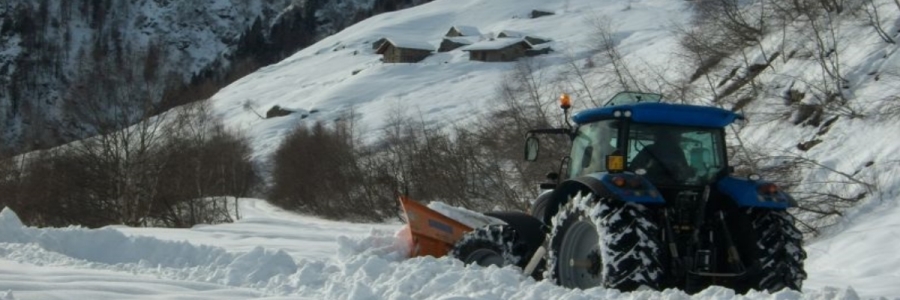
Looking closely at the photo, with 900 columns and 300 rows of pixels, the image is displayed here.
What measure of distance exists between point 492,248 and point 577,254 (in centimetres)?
138

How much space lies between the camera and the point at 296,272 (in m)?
8.59

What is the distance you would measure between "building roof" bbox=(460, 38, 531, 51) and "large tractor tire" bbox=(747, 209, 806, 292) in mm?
60319

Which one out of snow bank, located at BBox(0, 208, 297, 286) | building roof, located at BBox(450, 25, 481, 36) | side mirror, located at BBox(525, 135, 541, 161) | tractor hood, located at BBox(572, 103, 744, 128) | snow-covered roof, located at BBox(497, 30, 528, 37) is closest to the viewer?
tractor hood, located at BBox(572, 103, 744, 128)

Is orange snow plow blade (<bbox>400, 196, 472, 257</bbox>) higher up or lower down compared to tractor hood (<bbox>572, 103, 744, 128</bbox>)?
lower down

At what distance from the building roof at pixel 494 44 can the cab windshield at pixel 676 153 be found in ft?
196

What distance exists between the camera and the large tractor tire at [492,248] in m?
8.94

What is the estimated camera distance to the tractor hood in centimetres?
809

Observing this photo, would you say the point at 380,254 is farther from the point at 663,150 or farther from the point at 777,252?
the point at 777,252

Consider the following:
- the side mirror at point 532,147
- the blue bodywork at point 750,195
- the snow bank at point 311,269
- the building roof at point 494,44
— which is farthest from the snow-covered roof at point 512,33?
the blue bodywork at point 750,195

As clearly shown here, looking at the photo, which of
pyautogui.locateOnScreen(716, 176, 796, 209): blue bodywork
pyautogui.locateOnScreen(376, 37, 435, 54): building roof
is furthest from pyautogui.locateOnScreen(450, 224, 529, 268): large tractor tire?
pyautogui.locateOnScreen(376, 37, 435, 54): building roof

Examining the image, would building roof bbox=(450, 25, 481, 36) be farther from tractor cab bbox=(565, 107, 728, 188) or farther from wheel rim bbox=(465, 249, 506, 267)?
tractor cab bbox=(565, 107, 728, 188)

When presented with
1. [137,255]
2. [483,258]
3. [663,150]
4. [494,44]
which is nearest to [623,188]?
[663,150]

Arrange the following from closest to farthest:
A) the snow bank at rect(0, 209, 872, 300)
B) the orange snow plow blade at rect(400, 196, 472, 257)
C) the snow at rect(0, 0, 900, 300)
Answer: the snow bank at rect(0, 209, 872, 300) < the snow at rect(0, 0, 900, 300) < the orange snow plow blade at rect(400, 196, 472, 257)

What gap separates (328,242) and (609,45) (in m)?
13.8
